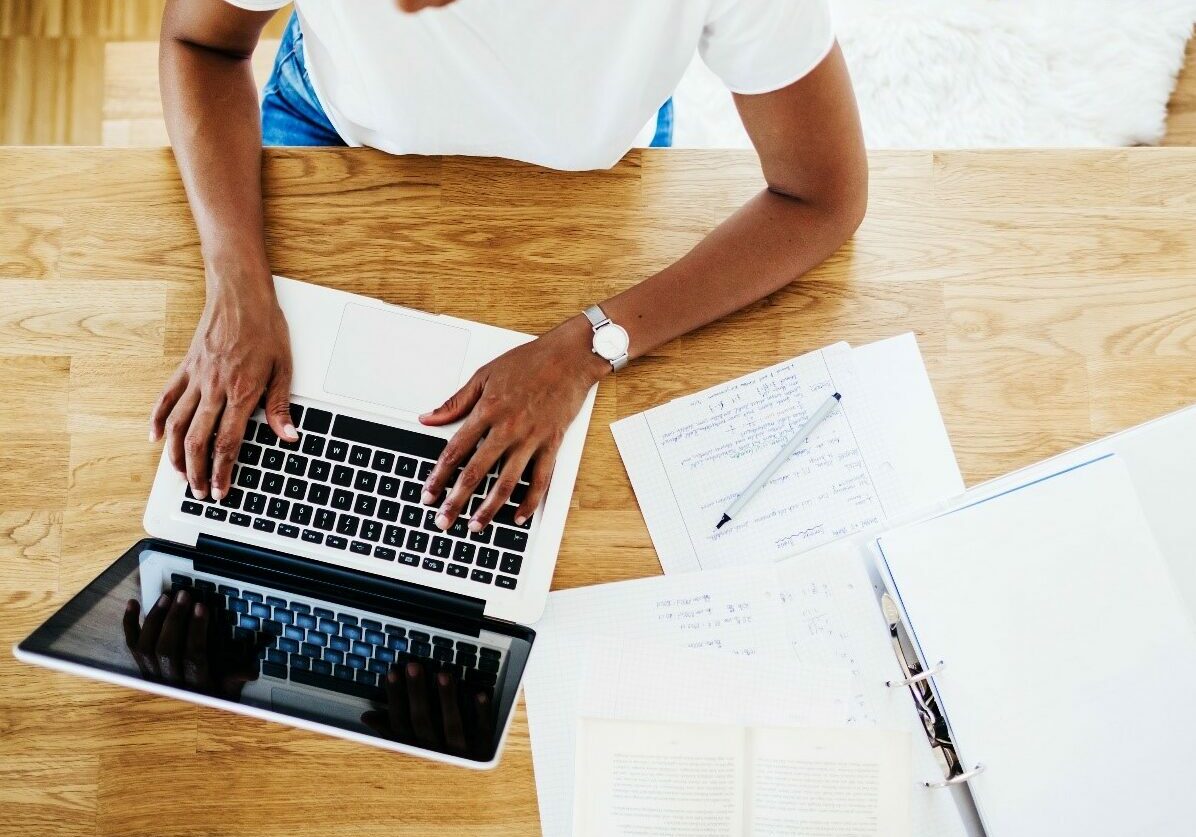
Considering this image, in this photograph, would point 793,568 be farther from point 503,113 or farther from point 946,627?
point 503,113

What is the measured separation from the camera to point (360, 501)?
890 millimetres

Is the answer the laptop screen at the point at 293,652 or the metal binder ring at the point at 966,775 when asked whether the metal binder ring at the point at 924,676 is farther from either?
the laptop screen at the point at 293,652

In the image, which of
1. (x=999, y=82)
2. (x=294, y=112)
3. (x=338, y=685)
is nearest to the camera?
(x=338, y=685)

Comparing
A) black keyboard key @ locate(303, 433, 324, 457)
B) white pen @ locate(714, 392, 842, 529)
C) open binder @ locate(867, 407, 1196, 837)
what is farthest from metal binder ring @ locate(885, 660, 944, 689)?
black keyboard key @ locate(303, 433, 324, 457)

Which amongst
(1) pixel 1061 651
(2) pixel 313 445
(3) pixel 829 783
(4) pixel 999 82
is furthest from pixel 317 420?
(4) pixel 999 82

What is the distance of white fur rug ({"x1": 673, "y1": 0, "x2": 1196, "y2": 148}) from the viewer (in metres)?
1.33

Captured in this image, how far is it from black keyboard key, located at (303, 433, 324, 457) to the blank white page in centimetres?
54

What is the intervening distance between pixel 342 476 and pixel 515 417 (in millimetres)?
175

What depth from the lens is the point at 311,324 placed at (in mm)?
941

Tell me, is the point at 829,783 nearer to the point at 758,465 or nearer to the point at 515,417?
the point at 758,465

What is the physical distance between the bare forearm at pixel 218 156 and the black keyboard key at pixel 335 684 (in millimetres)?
375

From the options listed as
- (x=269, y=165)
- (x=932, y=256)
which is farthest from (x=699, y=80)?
(x=269, y=165)

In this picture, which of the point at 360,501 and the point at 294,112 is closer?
the point at 360,501

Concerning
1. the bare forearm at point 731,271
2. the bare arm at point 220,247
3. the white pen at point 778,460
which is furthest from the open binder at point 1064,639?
the bare arm at point 220,247
